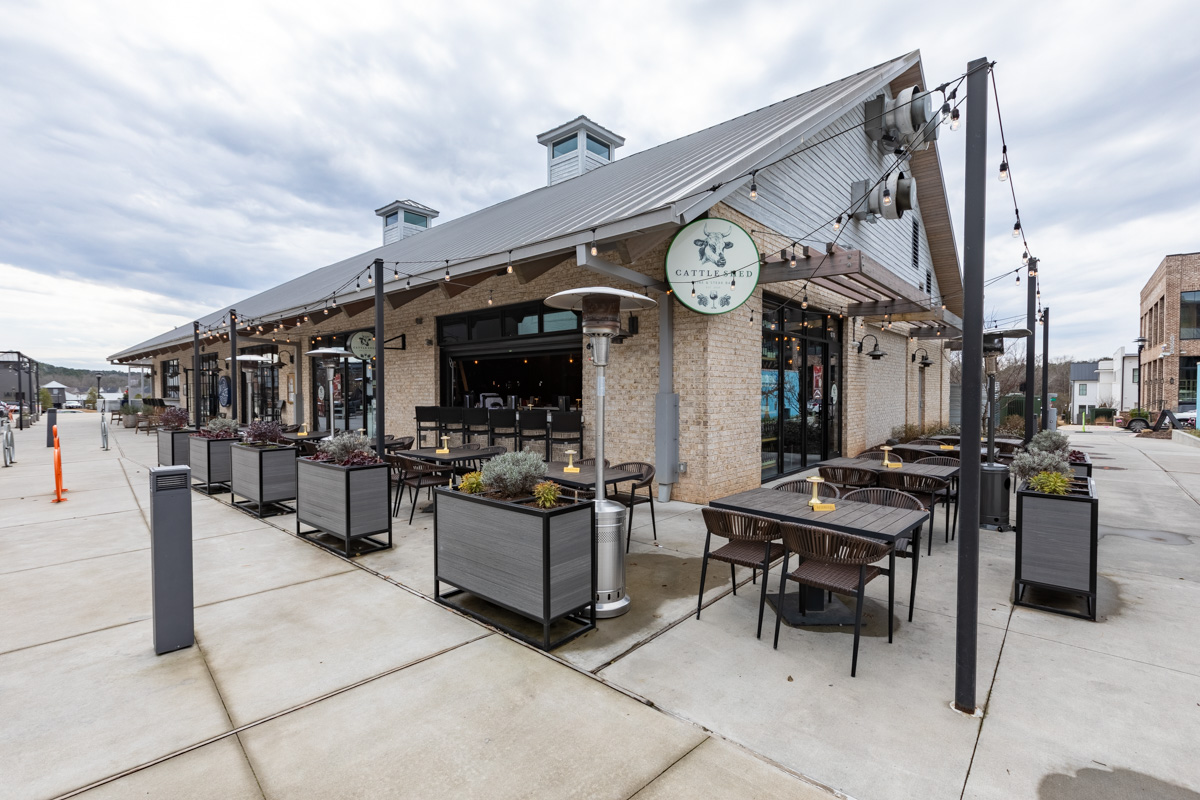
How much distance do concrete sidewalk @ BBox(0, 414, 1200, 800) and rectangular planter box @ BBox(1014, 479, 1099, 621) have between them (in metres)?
0.23

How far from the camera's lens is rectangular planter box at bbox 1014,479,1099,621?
145 inches

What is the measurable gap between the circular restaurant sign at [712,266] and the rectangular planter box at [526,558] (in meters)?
3.90

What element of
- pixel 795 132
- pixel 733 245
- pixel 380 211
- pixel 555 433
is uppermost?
pixel 380 211

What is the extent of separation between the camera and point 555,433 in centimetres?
885

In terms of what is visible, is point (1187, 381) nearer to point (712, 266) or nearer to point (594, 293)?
point (712, 266)

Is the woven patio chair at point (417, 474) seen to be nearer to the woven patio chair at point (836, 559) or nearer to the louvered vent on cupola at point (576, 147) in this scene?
the woven patio chair at point (836, 559)

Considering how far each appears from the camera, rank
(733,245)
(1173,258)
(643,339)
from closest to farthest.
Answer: (733,245)
(643,339)
(1173,258)

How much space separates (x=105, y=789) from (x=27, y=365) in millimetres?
38066

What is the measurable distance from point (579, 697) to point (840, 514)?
82.2 inches

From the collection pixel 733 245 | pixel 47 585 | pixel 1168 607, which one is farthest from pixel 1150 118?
pixel 47 585

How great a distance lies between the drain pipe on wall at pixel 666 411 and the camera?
7.19 metres

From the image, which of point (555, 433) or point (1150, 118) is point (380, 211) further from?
point (1150, 118)

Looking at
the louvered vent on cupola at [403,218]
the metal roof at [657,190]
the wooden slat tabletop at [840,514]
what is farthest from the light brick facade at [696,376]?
the louvered vent on cupola at [403,218]

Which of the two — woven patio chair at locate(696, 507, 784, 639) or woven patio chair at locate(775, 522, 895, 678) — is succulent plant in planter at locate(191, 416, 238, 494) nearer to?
woven patio chair at locate(696, 507, 784, 639)
